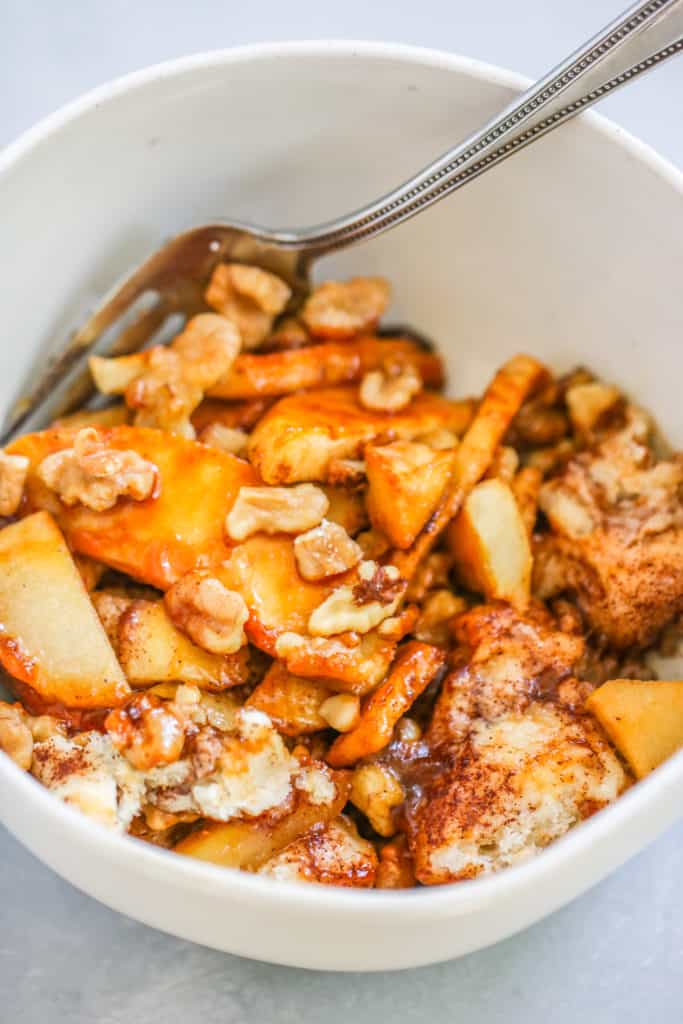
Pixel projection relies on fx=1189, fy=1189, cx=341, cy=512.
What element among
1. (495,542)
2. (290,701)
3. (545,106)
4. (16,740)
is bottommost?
(16,740)

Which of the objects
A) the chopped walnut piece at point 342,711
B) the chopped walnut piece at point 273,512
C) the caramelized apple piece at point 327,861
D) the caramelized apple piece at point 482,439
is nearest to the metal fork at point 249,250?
the caramelized apple piece at point 482,439

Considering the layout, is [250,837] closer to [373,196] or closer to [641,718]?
[641,718]

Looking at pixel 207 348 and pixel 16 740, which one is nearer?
pixel 16 740

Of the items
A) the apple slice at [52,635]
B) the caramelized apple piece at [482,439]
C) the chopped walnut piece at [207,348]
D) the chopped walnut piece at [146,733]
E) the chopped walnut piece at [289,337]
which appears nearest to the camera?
the chopped walnut piece at [146,733]

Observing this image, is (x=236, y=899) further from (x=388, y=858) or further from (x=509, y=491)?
(x=509, y=491)

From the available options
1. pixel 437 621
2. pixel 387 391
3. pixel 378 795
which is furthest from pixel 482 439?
pixel 378 795

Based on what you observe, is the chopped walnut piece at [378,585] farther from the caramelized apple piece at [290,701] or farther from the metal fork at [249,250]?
the metal fork at [249,250]

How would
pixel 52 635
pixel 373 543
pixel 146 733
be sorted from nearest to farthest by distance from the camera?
1. pixel 146 733
2. pixel 52 635
3. pixel 373 543
